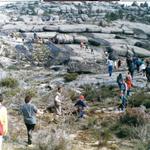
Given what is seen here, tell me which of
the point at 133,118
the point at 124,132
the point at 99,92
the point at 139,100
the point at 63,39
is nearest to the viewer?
the point at 124,132

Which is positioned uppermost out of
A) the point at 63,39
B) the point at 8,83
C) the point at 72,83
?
the point at 8,83

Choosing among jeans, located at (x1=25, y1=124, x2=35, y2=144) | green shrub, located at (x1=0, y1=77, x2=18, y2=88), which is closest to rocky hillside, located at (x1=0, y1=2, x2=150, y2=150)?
green shrub, located at (x1=0, y1=77, x2=18, y2=88)

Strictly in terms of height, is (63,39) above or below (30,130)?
below

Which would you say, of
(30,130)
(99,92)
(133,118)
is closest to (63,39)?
(99,92)

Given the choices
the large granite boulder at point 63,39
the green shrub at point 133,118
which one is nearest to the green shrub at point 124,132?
the green shrub at point 133,118

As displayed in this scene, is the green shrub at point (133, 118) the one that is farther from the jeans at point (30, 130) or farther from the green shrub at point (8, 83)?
the green shrub at point (8, 83)

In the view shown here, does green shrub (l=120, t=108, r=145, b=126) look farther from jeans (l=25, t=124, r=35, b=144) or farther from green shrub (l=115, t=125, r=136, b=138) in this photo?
jeans (l=25, t=124, r=35, b=144)

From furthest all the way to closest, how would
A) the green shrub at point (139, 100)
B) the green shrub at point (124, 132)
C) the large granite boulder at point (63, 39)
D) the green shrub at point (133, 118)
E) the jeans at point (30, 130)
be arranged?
the large granite boulder at point (63, 39), the green shrub at point (139, 100), the green shrub at point (133, 118), the green shrub at point (124, 132), the jeans at point (30, 130)

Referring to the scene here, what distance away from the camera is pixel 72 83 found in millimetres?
35562

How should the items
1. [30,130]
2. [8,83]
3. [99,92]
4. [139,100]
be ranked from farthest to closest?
[8,83], [99,92], [139,100], [30,130]

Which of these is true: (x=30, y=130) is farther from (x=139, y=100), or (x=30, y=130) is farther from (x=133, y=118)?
(x=139, y=100)

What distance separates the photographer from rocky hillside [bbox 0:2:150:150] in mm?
18672

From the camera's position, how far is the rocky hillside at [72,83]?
735 inches

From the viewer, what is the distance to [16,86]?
3197cm
